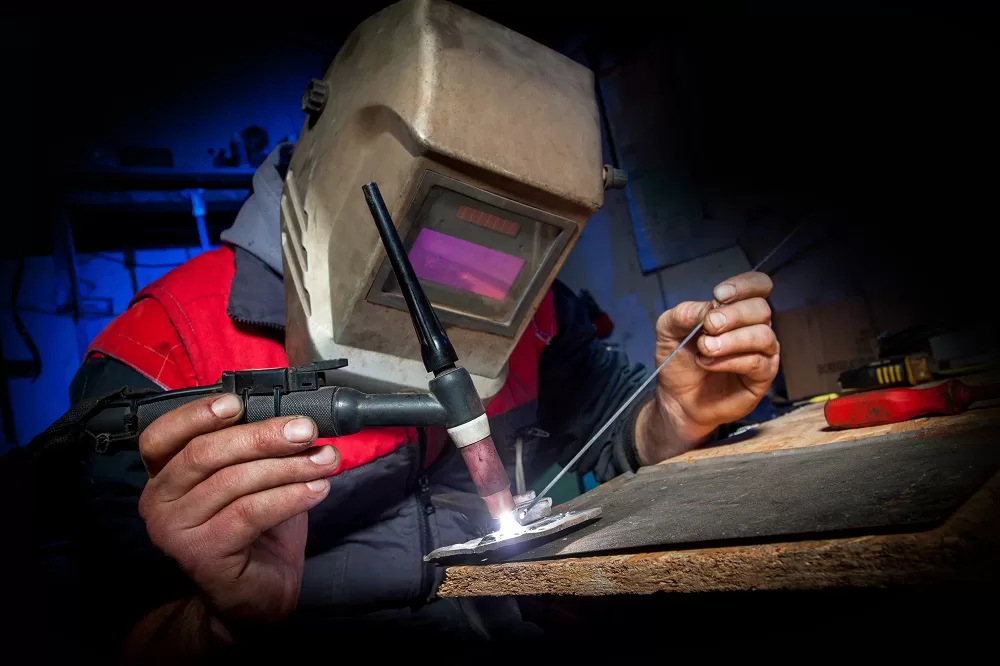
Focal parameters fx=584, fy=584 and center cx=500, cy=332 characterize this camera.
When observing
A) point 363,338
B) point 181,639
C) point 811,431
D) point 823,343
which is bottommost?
point 181,639

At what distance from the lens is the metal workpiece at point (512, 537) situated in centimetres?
71

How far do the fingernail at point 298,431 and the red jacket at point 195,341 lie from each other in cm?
55

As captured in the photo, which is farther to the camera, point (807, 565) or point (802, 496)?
point (802, 496)

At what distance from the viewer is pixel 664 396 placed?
4.81ft

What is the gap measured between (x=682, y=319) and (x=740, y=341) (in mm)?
159

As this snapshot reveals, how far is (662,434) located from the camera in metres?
1.51

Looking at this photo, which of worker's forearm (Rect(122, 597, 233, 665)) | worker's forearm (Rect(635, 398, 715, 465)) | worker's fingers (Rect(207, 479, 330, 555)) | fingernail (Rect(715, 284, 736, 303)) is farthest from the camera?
worker's forearm (Rect(635, 398, 715, 465))

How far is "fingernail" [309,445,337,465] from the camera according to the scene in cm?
79

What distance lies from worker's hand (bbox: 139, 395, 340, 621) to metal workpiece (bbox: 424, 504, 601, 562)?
0.66 feet

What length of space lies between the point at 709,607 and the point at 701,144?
272 cm

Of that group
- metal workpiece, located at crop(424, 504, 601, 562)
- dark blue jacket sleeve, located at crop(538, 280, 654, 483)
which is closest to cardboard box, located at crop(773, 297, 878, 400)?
dark blue jacket sleeve, located at crop(538, 280, 654, 483)

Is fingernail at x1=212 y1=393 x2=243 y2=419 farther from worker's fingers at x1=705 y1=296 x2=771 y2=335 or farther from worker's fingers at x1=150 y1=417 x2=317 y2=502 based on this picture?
worker's fingers at x1=705 y1=296 x2=771 y2=335

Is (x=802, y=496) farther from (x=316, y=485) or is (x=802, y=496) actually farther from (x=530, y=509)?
(x=316, y=485)

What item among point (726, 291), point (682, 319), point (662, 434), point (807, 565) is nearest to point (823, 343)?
point (662, 434)
